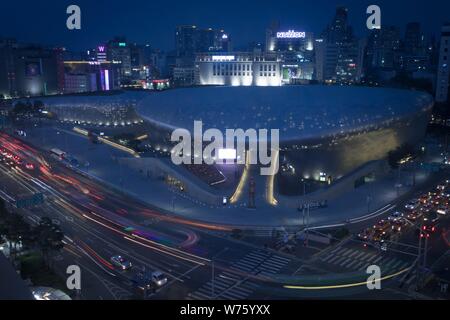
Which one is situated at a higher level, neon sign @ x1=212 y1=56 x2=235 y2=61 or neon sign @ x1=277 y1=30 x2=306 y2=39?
neon sign @ x1=277 y1=30 x2=306 y2=39

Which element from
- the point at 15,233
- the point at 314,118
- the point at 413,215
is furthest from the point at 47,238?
the point at 314,118

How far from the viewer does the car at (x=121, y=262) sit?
2279cm

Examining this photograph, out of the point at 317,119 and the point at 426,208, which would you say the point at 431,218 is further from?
the point at 317,119

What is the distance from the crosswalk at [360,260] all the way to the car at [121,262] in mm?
10711

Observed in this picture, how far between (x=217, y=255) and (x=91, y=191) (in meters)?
17.1

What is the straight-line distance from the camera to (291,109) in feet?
129

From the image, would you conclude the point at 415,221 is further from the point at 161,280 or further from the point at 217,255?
the point at 161,280

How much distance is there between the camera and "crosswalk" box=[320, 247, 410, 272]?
76.2ft

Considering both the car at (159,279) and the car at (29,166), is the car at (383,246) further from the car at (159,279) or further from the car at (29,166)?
the car at (29,166)

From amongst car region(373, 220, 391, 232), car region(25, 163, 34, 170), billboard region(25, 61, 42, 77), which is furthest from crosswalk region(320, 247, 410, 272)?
billboard region(25, 61, 42, 77)

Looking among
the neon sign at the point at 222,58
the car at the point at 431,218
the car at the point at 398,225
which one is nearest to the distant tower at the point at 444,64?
the neon sign at the point at 222,58

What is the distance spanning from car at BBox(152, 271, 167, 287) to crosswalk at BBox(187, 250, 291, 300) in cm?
175

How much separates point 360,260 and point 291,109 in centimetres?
1839

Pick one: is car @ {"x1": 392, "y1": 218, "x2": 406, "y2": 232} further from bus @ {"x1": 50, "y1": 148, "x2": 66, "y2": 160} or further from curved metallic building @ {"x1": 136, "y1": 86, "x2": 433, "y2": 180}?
bus @ {"x1": 50, "y1": 148, "x2": 66, "y2": 160}
